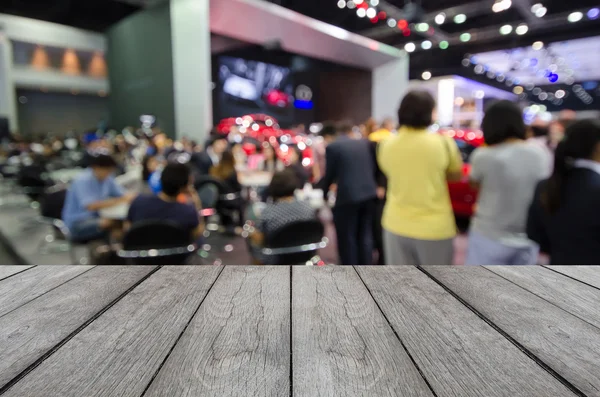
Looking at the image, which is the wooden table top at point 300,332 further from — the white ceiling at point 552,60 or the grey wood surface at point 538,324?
the white ceiling at point 552,60

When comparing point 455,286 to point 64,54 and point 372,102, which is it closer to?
point 372,102

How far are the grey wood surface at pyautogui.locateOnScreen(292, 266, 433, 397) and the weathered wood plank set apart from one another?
22 cm

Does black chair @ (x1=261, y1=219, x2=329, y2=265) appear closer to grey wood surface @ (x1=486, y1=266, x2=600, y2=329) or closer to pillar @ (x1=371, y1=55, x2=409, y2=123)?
grey wood surface @ (x1=486, y1=266, x2=600, y2=329)

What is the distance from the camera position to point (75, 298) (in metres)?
0.94

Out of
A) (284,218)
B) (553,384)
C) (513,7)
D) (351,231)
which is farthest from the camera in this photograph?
(513,7)

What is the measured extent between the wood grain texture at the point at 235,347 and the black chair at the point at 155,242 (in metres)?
1.72

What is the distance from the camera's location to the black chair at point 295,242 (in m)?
2.72

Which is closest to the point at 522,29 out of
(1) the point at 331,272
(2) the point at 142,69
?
(2) the point at 142,69

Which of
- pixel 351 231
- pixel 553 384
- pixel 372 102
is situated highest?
pixel 372 102

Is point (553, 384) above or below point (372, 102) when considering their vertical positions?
below

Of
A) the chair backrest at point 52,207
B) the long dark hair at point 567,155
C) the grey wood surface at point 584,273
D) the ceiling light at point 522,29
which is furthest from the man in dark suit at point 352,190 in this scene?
Answer: the ceiling light at point 522,29

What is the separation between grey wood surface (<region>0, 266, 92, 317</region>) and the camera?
928 mm

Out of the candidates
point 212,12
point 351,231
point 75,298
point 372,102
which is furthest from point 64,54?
point 75,298

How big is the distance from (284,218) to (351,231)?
0.75 m
